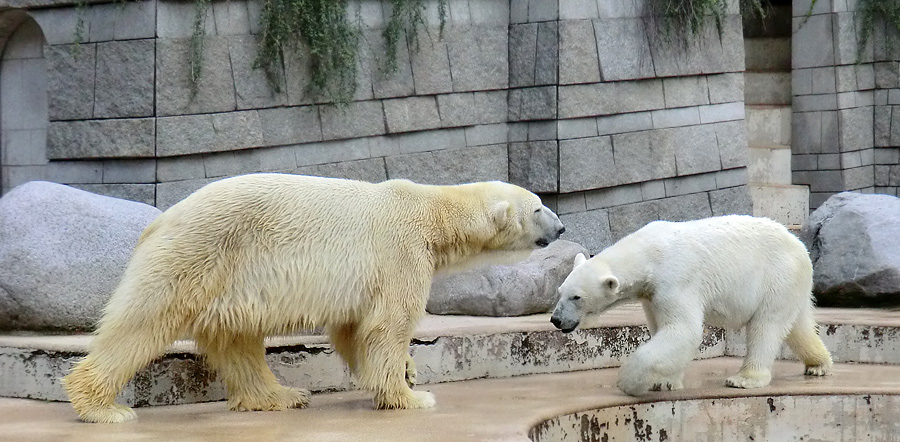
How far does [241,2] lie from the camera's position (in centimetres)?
736

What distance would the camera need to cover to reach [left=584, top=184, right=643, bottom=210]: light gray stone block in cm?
904

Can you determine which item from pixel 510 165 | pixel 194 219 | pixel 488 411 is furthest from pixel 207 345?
pixel 510 165

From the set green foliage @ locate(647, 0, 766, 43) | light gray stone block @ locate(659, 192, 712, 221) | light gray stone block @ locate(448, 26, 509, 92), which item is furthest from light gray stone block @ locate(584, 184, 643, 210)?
green foliage @ locate(647, 0, 766, 43)

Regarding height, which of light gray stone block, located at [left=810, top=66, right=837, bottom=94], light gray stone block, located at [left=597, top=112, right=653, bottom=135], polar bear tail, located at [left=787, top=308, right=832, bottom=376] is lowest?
Result: polar bear tail, located at [left=787, top=308, right=832, bottom=376]

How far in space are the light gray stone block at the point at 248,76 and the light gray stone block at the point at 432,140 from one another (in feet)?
3.92

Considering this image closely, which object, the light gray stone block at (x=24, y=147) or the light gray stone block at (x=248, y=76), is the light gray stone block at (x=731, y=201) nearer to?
the light gray stone block at (x=248, y=76)

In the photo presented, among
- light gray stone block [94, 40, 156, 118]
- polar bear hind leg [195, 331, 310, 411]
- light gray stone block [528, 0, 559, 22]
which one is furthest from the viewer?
light gray stone block [528, 0, 559, 22]

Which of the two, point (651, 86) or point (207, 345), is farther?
point (651, 86)

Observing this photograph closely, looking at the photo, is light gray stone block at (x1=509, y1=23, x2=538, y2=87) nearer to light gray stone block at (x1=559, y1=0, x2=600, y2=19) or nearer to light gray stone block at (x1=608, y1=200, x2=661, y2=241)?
light gray stone block at (x1=559, y1=0, x2=600, y2=19)

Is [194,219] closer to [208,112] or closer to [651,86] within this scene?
[208,112]

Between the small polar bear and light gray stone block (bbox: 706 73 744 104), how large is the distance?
4.04 metres

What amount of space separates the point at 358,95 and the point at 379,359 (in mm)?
3456

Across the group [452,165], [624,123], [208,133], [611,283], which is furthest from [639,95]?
[611,283]

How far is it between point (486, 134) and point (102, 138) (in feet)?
9.98
